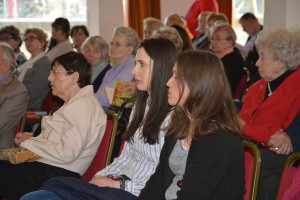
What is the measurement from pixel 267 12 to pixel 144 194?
157 inches

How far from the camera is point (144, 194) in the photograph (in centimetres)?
253

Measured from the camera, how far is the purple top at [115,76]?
4.80 m

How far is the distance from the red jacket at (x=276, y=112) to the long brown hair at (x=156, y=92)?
0.89 meters

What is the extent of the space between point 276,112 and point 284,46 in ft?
1.49

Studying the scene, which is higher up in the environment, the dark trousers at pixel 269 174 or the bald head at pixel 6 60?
the bald head at pixel 6 60

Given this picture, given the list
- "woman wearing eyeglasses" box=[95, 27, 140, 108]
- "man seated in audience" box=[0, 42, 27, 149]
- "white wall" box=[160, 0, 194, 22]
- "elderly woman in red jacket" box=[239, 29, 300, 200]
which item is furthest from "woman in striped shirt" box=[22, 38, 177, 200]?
"white wall" box=[160, 0, 194, 22]

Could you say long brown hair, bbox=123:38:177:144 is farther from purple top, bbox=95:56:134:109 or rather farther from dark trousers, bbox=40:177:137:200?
purple top, bbox=95:56:134:109

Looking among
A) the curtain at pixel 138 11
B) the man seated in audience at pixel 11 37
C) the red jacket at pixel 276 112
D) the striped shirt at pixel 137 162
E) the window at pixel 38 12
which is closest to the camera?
the striped shirt at pixel 137 162

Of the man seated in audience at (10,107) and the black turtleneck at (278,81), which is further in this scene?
the man seated in audience at (10,107)

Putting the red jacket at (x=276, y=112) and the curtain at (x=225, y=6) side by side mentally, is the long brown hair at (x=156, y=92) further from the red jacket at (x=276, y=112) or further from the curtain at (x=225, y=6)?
the curtain at (x=225, y=6)

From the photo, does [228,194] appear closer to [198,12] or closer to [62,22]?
[62,22]

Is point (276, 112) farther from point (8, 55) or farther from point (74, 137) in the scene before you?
point (8, 55)

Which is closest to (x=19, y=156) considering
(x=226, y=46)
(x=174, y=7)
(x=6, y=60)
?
(x=6, y=60)

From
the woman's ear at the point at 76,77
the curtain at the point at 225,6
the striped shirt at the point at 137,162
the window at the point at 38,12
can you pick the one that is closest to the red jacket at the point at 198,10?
the curtain at the point at 225,6
